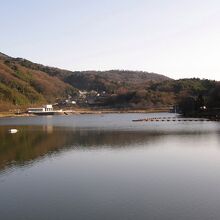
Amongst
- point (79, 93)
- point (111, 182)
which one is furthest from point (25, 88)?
point (111, 182)

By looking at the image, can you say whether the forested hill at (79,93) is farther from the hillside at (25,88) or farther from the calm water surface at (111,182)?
the calm water surface at (111,182)

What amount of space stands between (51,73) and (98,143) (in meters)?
169

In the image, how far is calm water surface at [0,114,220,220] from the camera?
10523mm

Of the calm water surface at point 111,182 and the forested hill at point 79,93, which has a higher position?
the forested hill at point 79,93

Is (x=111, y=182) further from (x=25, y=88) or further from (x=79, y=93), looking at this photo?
(x=79, y=93)

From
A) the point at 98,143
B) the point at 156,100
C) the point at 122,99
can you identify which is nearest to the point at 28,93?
the point at 122,99

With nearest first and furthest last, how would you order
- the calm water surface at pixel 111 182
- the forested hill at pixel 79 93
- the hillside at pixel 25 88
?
the calm water surface at pixel 111 182
the forested hill at pixel 79 93
the hillside at pixel 25 88

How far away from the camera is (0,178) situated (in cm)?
1501

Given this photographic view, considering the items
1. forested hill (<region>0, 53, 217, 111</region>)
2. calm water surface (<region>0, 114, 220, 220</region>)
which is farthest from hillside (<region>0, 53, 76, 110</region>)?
calm water surface (<region>0, 114, 220, 220</region>)

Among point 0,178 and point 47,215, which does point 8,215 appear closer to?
point 47,215

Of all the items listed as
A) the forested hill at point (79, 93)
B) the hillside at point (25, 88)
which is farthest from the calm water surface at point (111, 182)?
the hillside at point (25, 88)

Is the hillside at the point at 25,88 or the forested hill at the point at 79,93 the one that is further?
the hillside at the point at 25,88

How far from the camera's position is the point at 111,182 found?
45.9ft

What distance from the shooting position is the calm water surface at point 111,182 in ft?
34.5
